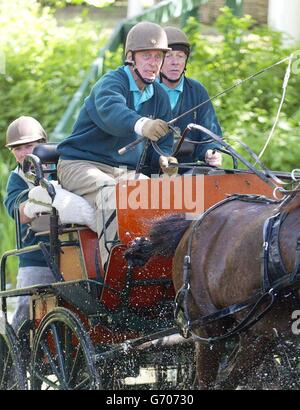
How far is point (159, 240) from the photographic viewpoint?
6.59 metres

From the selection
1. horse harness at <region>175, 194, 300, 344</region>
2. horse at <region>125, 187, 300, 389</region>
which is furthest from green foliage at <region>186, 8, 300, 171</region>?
horse harness at <region>175, 194, 300, 344</region>

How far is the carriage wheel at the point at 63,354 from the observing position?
660cm

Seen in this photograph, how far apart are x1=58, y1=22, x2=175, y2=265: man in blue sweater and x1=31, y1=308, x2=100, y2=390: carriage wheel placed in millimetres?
693

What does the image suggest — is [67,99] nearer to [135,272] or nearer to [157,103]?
[157,103]

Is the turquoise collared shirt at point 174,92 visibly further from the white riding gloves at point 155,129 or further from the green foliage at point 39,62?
the green foliage at point 39,62

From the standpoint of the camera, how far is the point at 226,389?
638 centimetres

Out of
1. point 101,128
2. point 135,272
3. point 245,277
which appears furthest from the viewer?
point 101,128

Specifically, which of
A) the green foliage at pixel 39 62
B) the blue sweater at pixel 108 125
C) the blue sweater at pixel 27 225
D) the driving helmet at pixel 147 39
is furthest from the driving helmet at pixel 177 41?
the green foliage at pixel 39 62

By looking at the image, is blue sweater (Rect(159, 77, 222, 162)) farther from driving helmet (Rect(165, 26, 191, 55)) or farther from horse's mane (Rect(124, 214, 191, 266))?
horse's mane (Rect(124, 214, 191, 266))

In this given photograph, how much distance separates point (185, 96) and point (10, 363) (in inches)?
91.8

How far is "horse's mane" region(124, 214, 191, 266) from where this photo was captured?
260 inches

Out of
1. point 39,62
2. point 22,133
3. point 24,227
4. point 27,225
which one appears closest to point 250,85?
point 39,62

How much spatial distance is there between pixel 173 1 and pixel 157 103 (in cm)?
646

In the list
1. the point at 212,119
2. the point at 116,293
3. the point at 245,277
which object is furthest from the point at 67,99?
the point at 245,277
